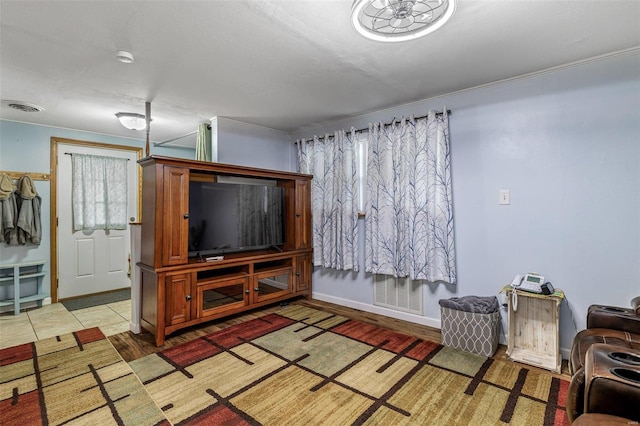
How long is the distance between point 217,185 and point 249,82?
3.60ft

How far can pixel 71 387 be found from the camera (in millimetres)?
2059

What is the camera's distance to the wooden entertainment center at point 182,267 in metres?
2.71

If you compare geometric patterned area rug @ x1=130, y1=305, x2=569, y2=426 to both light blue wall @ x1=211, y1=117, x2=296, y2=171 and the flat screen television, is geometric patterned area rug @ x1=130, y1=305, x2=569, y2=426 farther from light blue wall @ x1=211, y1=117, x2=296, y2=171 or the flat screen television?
light blue wall @ x1=211, y1=117, x2=296, y2=171

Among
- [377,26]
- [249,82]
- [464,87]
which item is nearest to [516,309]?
[464,87]

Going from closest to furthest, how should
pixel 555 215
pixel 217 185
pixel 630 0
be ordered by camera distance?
1. pixel 630 0
2. pixel 555 215
3. pixel 217 185

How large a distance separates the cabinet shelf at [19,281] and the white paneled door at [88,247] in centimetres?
22

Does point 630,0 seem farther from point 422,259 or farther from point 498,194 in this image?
point 422,259

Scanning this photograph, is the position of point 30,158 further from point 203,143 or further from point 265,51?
point 265,51

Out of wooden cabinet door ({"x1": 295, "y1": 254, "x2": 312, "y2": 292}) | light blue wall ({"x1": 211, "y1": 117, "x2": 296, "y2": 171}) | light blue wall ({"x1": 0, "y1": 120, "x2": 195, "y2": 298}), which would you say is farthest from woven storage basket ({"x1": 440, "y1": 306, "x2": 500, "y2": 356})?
light blue wall ({"x1": 0, "y1": 120, "x2": 195, "y2": 298})

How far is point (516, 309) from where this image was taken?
243 centimetres

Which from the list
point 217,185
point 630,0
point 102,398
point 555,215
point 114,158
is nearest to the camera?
point 630,0

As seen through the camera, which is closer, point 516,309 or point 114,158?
point 516,309

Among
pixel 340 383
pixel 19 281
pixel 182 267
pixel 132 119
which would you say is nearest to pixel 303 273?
pixel 182 267

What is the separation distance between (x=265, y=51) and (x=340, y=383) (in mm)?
2263
